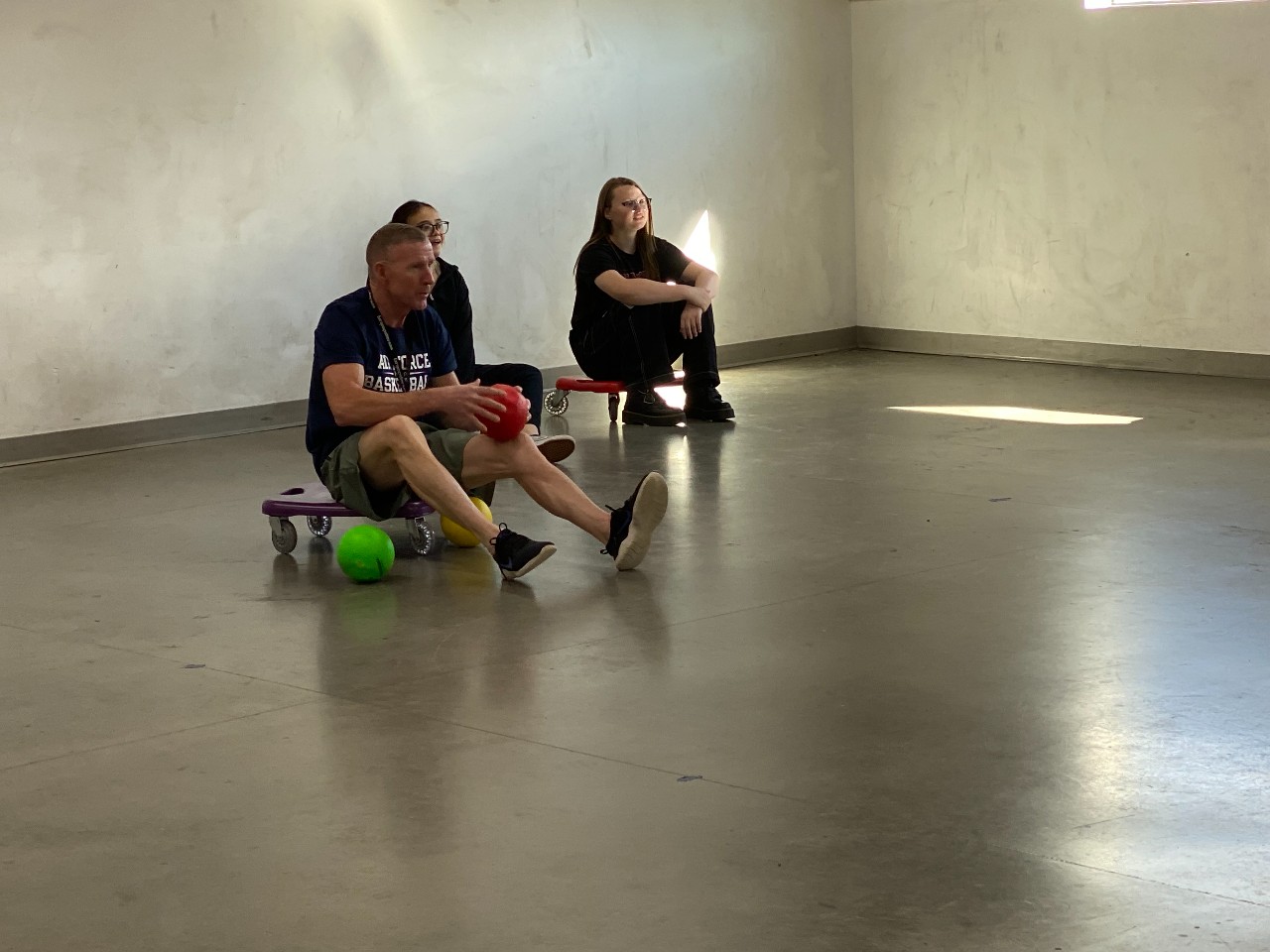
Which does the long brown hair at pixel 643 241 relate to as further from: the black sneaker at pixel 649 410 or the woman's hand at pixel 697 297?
the black sneaker at pixel 649 410

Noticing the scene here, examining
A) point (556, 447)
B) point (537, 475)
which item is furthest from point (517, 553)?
point (556, 447)

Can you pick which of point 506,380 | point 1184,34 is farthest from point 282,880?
point 1184,34

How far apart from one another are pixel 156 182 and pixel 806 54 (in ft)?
13.2

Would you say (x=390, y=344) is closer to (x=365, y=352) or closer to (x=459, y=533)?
(x=365, y=352)

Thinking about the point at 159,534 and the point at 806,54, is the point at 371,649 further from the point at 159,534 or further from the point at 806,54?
the point at 806,54

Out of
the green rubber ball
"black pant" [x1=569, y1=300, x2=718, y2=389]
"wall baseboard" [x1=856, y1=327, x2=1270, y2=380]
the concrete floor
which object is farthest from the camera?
"wall baseboard" [x1=856, y1=327, x2=1270, y2=380]

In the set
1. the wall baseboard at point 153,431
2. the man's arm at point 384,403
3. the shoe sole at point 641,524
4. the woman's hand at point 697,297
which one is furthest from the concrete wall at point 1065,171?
the man's arm at point 384,403

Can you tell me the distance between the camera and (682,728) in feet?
11.0

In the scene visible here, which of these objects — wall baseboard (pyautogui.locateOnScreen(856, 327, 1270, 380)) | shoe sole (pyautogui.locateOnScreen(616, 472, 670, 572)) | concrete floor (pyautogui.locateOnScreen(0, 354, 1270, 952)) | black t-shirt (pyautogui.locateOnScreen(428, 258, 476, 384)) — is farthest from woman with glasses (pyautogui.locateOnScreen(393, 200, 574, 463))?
wall baseboard (pyautogui.locateOnScreen(856, 327, 1270, 380))

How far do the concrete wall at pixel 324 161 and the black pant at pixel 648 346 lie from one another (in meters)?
1.28

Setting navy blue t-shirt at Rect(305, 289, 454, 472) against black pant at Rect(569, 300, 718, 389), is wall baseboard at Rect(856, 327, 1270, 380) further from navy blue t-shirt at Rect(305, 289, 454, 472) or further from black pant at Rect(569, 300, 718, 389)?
navy blue t-shirt at Rect(305, 289, 454, 472)

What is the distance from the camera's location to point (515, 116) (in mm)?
8641

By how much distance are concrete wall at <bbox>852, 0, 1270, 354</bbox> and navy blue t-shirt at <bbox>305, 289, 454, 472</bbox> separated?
4.86 m

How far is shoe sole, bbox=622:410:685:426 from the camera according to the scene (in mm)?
7465
